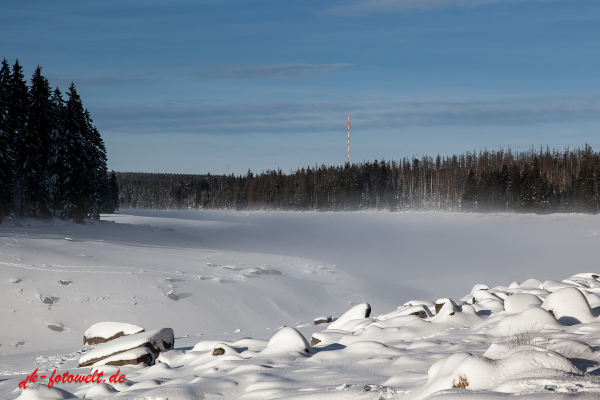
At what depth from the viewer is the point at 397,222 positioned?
173 ft

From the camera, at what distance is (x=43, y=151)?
3462 cm

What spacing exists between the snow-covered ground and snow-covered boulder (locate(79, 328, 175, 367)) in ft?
1.08

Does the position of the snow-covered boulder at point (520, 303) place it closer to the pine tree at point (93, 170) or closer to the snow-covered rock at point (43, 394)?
the snow-covered rock at point (43, 394)

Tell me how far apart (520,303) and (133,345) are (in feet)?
21.5

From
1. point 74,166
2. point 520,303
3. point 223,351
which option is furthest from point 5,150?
point 520,303

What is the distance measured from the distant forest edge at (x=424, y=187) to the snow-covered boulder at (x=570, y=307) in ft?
208

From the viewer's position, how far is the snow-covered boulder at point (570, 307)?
6695mm

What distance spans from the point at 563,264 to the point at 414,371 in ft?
93.6

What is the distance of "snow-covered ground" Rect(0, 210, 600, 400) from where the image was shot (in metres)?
4.35

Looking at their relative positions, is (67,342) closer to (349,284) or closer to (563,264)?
(349,284)

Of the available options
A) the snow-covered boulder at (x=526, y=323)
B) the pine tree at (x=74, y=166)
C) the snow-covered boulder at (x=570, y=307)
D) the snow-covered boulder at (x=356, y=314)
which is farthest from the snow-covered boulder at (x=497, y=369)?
the pine tree at (x=74, y=166)

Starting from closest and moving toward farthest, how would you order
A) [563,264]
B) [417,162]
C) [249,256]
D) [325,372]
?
[325,372], [249,256], [563,264], [417,162]

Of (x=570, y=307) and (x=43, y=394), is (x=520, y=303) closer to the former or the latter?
(x=570, y=307)

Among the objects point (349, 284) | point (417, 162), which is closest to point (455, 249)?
point (349, 284)
